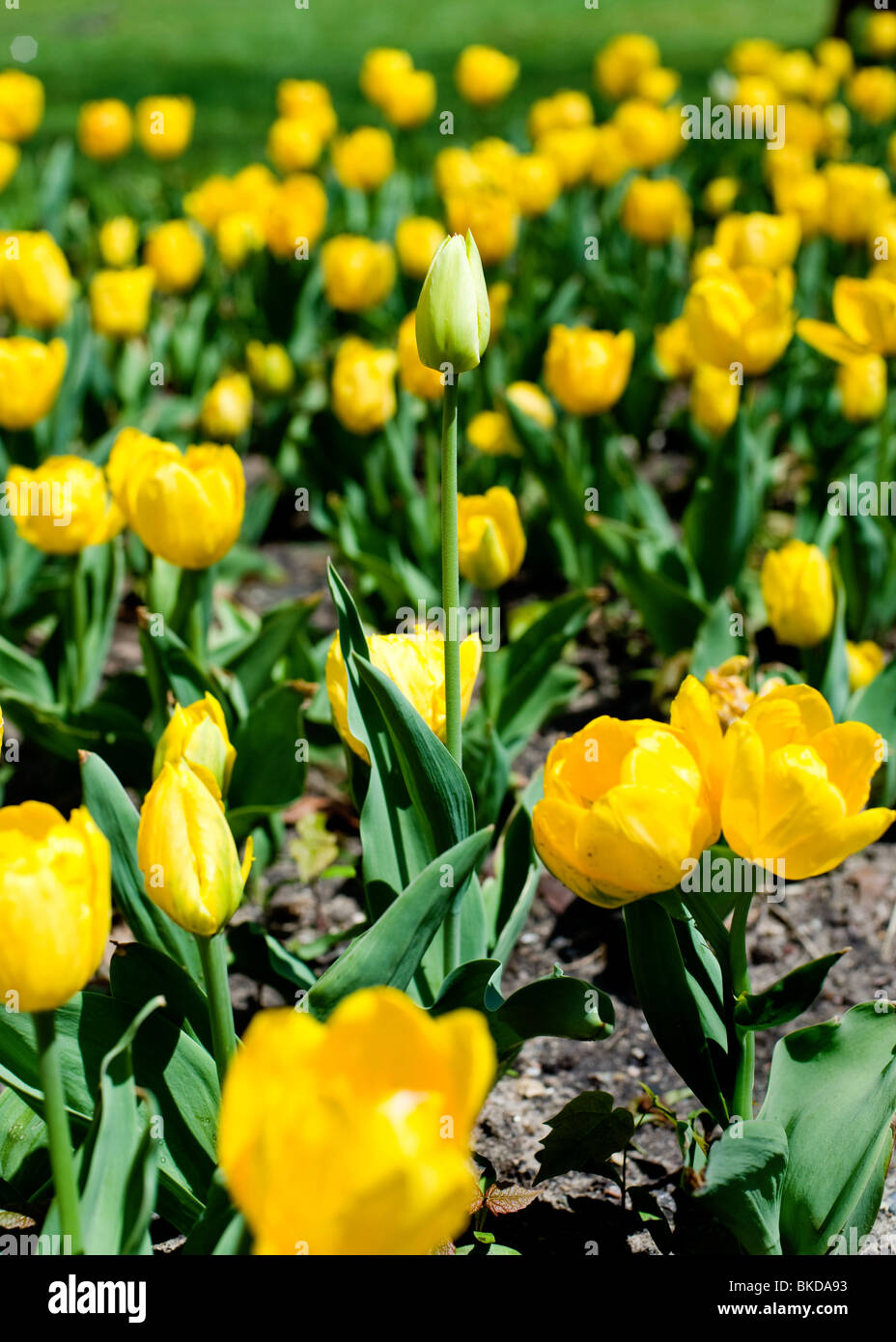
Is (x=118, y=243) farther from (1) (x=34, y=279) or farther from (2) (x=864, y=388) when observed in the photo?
(2) (x=864, y=388)

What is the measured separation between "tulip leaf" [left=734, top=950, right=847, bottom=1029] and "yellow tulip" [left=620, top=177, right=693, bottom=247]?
10.5 feet

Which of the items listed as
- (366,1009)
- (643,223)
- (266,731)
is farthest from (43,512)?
(643,223)

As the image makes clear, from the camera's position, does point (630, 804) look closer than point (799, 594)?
Yes

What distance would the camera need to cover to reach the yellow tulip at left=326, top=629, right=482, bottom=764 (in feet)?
5.03

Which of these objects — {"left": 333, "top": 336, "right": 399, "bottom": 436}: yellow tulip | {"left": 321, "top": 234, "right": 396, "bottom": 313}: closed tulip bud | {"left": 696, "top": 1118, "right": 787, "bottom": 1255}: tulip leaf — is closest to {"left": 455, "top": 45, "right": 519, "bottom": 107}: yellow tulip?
{"left": 321, "top": 234, "right": 396, "bottom": 313}: closed tulip bud

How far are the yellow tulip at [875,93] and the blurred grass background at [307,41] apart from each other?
3062 mm

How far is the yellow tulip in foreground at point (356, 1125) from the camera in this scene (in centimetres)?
80

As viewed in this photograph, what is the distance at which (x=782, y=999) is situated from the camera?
1423 millimetres

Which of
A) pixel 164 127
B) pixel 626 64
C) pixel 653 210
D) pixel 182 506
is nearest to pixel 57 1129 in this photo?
pixel 182 506

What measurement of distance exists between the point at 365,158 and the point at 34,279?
70.9 inches

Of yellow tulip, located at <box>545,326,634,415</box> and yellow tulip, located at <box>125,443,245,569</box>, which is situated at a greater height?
yellow tulip, located at <box>545,326,634,415</box>

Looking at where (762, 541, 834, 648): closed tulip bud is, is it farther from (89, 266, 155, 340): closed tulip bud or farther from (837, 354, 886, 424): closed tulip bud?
(89, 266, 155, 340): closed tulip bud

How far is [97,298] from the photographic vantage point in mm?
3609

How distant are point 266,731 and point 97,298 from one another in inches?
75.8
